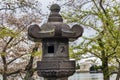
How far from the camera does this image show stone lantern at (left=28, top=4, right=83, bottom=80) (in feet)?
26.5

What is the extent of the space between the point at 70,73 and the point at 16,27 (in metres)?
12.9

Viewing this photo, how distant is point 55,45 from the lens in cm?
846

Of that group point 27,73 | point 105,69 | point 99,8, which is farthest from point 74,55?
point 27,73

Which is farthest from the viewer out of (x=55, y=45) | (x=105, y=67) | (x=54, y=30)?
(x=105, y=67)

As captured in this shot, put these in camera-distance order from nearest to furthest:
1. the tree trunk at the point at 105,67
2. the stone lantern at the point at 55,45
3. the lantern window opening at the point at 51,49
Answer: the stone lantern at the point at 55,45, the lantern window opening at the point at 51,49, the tree trunk at the point at 105,67

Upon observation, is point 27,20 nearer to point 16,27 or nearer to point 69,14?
point 16,27

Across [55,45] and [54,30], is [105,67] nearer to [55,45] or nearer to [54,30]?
[55,45]

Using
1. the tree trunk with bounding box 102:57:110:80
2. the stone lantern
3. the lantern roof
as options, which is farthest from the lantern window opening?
the tree trunk with bounding box 102:57:110:80

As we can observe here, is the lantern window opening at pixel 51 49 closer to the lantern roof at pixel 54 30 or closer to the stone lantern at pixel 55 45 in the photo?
the stone lantern at pixel 55 45

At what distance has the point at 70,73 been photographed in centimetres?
821

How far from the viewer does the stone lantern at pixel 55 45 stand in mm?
8078

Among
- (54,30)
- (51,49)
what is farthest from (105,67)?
(54,30)

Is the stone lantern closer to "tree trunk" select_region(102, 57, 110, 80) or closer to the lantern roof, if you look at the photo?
the lantern roof

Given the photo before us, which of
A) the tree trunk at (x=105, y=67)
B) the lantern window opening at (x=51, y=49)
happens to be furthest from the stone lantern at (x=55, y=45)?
the tree trunk at (x=105, y=67)
